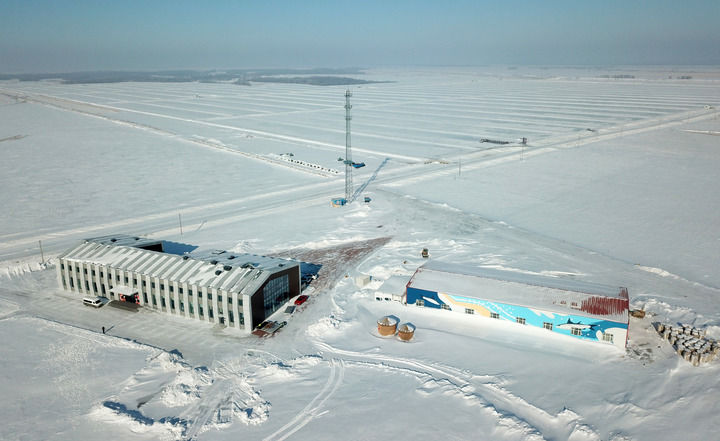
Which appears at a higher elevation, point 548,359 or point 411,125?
point 411,125

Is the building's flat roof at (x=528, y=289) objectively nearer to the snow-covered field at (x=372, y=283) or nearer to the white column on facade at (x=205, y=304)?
the snow-covered field at (x=372, y=283)

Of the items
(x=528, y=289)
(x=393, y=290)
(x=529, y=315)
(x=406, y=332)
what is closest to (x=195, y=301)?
(x=393, y=290)

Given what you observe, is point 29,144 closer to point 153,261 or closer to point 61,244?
point 61,244

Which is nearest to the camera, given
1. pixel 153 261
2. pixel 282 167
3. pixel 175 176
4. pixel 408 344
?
pixel 408 344

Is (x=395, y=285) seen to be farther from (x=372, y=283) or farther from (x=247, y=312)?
(x=247, y=312)

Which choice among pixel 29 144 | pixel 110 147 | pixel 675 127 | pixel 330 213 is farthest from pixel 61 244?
pixel 675 127

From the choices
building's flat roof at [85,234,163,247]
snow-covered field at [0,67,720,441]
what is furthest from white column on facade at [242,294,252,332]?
building's flat roof at [85,234,163,247]
